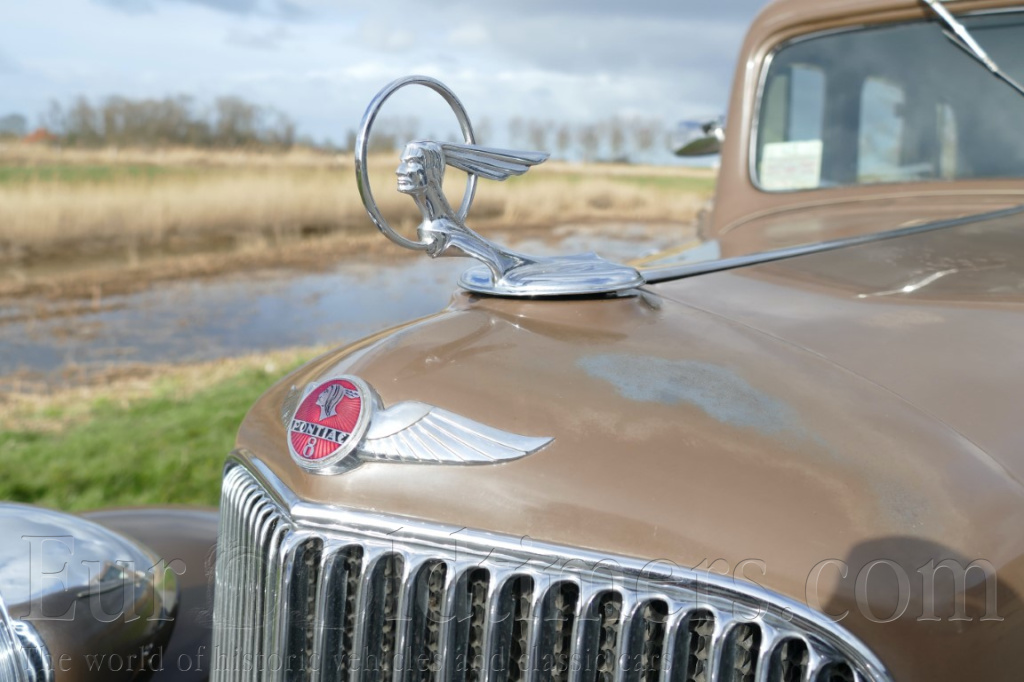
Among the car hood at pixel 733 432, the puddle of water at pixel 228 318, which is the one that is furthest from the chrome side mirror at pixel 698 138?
the puddle of water at pixel 228 318

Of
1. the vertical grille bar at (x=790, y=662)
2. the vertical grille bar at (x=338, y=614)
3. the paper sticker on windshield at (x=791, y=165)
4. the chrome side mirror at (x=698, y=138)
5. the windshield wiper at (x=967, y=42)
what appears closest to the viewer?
the vertical grille bar at (x=790, y=662)

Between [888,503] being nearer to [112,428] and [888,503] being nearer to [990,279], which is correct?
[990,279]

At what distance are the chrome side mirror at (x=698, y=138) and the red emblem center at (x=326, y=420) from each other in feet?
7.62

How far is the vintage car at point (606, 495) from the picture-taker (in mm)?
955

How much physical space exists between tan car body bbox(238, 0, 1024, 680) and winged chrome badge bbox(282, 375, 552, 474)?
0.02m

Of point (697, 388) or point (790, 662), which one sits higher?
point (697, 388)

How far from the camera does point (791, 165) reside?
9.29 ft

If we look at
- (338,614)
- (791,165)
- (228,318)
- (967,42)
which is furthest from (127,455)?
(228,318)

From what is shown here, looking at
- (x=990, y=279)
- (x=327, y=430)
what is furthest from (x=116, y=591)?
(x=990, y=279)

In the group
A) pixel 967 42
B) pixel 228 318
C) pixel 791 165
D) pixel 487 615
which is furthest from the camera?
pixel 228 318

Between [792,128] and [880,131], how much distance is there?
280 mm

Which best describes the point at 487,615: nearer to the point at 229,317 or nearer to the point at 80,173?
the point at 229,317

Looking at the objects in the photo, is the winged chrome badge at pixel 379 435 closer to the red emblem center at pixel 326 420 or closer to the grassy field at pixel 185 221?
the red emblem center at pixel 326 420

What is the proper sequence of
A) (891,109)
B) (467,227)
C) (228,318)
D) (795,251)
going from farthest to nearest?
(228,318)
(891,109)
(795,251)
(467,227)
